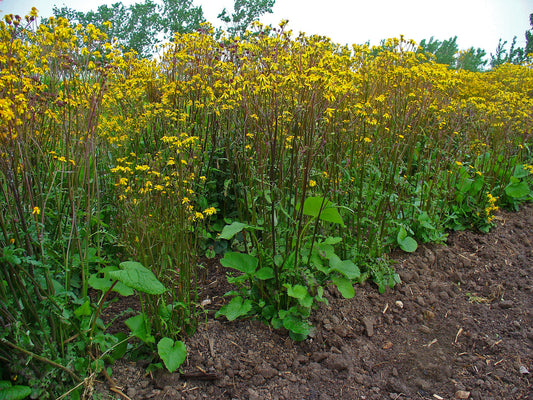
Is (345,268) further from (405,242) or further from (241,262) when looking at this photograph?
(405,242)

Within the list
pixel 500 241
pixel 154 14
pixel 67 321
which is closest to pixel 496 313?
pixel 500 241

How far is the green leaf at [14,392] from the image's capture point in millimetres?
1784

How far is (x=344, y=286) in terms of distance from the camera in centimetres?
266

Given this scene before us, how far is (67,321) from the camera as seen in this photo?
196cm

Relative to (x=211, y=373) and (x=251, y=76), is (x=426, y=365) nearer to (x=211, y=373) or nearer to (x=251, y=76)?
(x=211, y=373)

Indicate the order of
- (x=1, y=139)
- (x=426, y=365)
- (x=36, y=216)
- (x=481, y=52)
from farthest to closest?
(x=481, y=52)
(x=426, y=365)
(x=36, y=216)
(x=1, y=139)

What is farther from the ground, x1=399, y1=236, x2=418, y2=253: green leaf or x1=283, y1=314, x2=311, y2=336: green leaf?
x1=399, y1=236, x2=418, y2=253: green leaf

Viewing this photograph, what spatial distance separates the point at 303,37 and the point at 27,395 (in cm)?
288

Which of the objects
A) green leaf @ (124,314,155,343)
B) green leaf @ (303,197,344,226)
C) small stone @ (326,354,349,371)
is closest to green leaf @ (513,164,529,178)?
green leaf @ (303,197,344,226)

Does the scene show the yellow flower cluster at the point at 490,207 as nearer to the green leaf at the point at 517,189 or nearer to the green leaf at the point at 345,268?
the green leaf at the point at 517,189

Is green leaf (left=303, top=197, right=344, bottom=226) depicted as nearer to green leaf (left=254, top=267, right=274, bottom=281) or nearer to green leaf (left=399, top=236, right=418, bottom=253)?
green leaf (left=254, top=267, right=274, bottom=281)

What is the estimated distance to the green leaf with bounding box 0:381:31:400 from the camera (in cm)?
178

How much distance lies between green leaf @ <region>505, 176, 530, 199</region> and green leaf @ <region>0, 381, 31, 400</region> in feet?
15.8

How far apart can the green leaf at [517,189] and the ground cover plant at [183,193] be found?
28 centimetres
